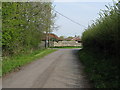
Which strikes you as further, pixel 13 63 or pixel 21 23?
pixel 21 23

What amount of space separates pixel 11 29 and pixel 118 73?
886 cm

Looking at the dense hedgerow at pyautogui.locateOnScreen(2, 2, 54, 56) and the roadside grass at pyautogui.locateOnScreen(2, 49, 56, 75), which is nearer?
the roadside grass at pyautogui.locateOnScreen(2, 49, 56, 75)

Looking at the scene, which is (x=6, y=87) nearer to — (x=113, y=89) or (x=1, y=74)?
(x=1, y=74)

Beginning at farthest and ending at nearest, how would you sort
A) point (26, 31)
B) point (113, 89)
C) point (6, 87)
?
point (26, 31)
point (6, 87)
point (113, 89)

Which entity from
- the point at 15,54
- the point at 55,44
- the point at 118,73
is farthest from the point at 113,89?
the point at 55,44

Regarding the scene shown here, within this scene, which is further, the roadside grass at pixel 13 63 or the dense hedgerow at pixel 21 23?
the dense hedgerow at pixel 21 23

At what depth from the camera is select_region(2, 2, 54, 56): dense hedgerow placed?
13086 mm

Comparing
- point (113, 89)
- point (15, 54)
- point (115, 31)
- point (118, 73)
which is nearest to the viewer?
point (113, 89)

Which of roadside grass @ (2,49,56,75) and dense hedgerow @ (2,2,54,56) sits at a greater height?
dense hedgerow @ (2,2,54,56)

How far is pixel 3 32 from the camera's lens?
12898 mm

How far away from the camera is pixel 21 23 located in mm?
16250

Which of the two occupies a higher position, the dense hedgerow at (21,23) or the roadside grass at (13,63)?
the dense hedgerow at (21,23)

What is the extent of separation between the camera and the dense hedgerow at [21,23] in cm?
1309

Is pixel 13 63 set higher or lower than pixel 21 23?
lower
